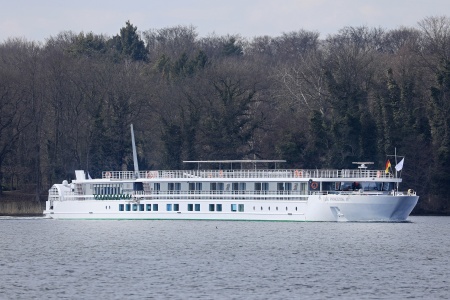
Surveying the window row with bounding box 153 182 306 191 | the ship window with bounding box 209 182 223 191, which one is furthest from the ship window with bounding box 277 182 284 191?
the ship window with bounding box 209 182 223 191

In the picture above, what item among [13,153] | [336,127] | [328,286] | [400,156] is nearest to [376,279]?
[328,286]

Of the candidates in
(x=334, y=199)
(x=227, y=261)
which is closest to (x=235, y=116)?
(x=334, y=199)

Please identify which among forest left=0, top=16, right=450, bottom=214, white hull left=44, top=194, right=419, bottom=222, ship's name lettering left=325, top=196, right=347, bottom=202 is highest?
forest left=0, top=16, right=450, bottom=214

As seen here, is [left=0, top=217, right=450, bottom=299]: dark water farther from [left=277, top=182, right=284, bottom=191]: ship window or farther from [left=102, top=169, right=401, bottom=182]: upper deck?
[left=102, top=169, right=401, bottom=182]: upper deck

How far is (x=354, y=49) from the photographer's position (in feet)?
445

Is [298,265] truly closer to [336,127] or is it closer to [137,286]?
[137,286]

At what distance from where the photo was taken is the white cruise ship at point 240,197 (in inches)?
4023

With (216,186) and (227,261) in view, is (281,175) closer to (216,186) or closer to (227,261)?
(216,186)

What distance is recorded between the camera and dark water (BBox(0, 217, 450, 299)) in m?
59.0

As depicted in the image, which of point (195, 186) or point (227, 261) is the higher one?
point (195, 186)

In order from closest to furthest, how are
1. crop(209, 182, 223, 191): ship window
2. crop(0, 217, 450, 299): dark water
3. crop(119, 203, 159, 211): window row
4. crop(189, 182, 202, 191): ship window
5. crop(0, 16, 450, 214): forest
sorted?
crop(0, 217, 450, 299): dark water, crop(209, 182, 223, 191): ship window, crop(189, 182, 202, 191): ship window, crop(119, 203, 159, 211): window row, crop(0, 16, 450, 214): forest

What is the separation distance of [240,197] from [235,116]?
25324mm

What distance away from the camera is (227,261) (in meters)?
72.6

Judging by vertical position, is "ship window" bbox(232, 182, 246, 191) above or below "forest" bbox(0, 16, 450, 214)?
below
